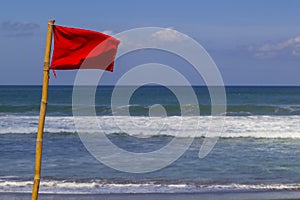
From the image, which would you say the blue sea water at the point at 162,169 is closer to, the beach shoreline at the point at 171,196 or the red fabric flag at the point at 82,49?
the beach shoreline at the point at 171,196

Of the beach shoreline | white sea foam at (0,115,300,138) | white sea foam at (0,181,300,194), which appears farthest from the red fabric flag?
white sea foam at (0,115,300,138)

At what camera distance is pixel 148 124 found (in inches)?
1069

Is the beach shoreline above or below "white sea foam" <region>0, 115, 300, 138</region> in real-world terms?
below

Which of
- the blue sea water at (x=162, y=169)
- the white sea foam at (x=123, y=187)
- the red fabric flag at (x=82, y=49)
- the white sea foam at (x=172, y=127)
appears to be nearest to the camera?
the red fabric flag at (x=82, y=49)

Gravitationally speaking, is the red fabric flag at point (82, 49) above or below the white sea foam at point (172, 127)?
above

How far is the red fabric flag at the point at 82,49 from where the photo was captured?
5.65 metres

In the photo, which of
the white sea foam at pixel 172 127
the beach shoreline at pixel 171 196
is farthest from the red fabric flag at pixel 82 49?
the white sea foam at pixel 172 127

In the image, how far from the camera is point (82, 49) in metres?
5.77

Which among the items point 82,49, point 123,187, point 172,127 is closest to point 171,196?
point 123,187

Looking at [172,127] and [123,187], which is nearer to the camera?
[123,187]

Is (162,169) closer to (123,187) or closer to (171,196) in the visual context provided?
(123,187)

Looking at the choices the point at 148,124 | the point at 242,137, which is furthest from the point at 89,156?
the point at 148,124

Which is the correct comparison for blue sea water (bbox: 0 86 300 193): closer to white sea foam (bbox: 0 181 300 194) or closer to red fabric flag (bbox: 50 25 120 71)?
white sea foam (bbox: 0 181 300 194)

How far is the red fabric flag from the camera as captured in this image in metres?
5.65
